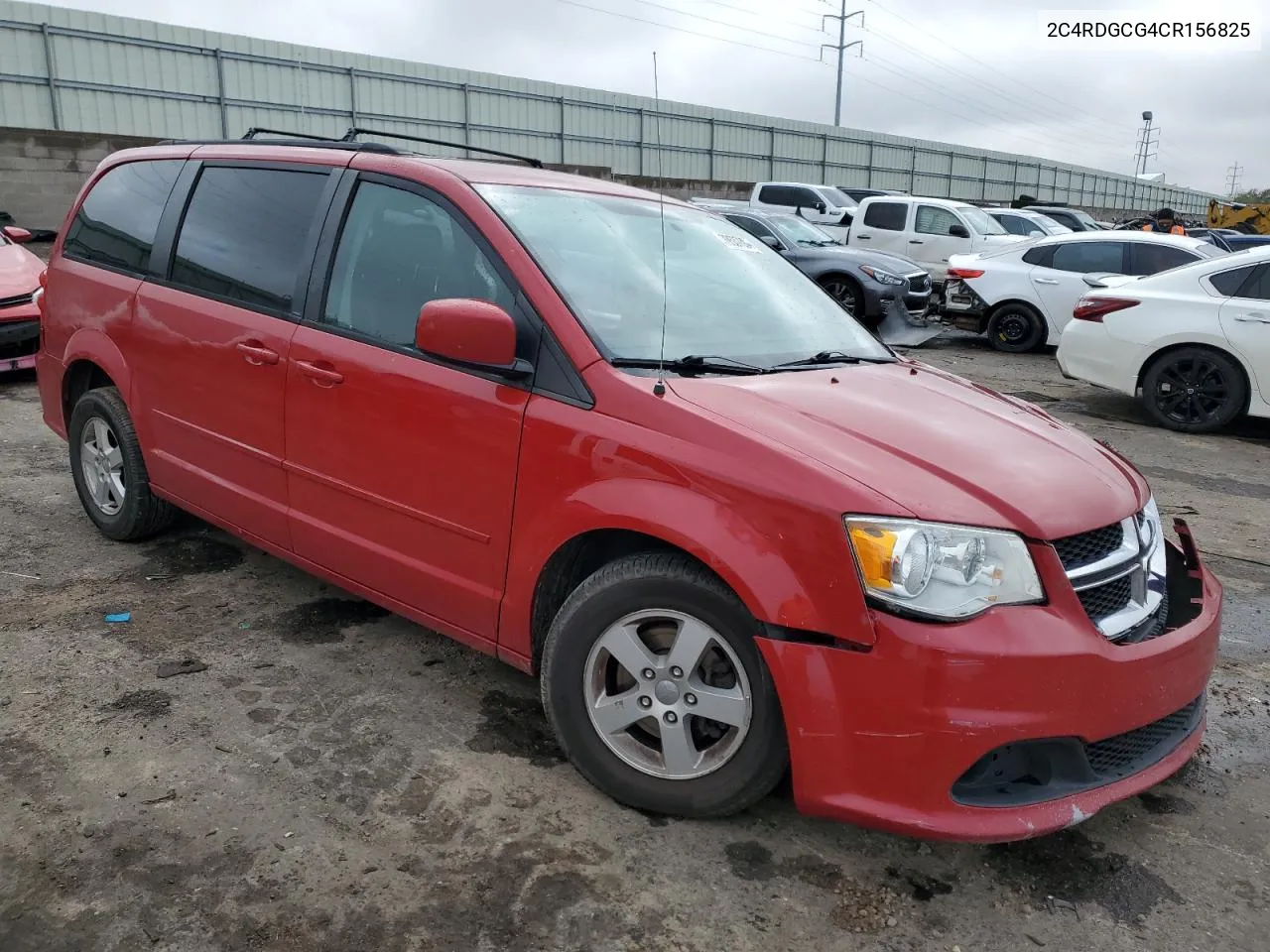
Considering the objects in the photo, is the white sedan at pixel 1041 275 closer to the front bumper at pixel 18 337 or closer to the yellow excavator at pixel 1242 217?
the front bumper at pixel 18 337

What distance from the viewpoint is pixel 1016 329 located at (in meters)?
12.1

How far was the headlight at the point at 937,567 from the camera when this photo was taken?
2262 millimetres

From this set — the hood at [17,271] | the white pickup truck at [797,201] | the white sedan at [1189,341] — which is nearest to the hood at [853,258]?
the white sedan at [1189,341]

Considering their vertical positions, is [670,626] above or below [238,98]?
below

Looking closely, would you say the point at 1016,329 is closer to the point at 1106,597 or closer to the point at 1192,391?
the point at 1192,391

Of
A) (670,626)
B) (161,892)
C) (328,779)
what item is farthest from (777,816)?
(161,892)

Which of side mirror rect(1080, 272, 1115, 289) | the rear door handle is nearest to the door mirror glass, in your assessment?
the rear door handle

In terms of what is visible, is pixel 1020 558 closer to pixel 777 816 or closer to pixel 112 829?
pixel 777 816

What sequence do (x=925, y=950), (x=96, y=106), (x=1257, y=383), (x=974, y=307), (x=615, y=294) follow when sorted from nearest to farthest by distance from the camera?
(x=925, y=950) → (x=615, y=294) → (x=1257, y=383) → (x=974, y=307) → (x=96, y=106)

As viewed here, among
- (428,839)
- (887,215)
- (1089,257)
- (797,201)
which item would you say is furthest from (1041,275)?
(428,839)

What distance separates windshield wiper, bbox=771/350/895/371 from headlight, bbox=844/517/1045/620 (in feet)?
3.03

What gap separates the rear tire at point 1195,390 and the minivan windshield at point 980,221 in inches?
356

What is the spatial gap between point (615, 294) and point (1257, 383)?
6.49m

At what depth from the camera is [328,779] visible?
281 cm
